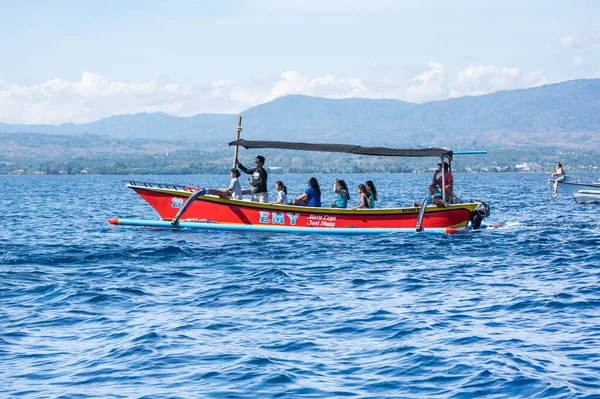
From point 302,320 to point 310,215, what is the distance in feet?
40.9

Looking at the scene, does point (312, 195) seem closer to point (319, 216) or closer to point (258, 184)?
point (319, 216)

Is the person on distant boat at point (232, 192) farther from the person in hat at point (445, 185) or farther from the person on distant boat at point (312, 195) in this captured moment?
the person in hat at point (445, 185)

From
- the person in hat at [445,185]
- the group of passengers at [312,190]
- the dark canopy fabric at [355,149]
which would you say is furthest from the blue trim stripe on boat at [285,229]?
the dark canopy fabric at [355,149]

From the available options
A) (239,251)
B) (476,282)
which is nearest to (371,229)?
(239,251)

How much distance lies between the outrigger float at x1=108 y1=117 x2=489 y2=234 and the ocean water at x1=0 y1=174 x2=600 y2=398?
188 centimetres

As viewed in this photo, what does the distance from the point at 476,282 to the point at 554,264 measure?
3.41 meters

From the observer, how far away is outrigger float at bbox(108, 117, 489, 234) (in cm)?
2511

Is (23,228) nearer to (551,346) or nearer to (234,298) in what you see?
(234,298)

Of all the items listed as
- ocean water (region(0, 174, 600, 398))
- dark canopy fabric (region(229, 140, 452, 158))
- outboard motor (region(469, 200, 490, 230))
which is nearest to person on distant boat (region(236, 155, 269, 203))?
dark canopy fabric (region(229, 140, 452, 158))

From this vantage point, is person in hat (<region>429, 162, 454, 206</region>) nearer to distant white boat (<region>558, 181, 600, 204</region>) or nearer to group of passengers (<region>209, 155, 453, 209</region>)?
group of passengers (<region>209, 155, 453, 209</region>)

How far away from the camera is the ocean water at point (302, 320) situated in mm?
10227

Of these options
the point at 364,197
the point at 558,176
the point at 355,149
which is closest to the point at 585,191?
the point at 558,176

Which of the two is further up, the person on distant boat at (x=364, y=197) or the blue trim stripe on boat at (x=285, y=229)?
the person on distant boat at (x=364, y=197)

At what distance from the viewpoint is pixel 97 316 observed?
13.8 meters
